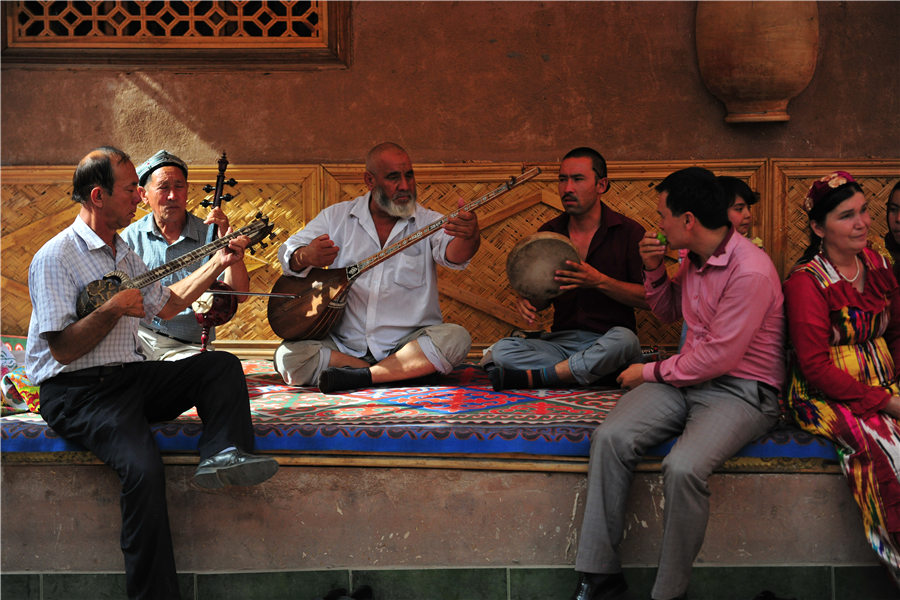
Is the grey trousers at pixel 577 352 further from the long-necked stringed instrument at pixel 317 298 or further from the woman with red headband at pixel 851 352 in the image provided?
the woman with red headband at pixel 851 352

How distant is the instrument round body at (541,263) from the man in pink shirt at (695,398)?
3.12 feet

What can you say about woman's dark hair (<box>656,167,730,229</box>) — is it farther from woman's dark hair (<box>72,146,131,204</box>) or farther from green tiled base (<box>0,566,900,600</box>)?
woman's dark hair (<box>72,146,131,204</box>)

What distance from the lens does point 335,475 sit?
11.7 ft

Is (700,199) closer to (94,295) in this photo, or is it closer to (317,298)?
(317,298)

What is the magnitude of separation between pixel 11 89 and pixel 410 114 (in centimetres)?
227

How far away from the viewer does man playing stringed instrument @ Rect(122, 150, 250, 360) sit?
183 inches

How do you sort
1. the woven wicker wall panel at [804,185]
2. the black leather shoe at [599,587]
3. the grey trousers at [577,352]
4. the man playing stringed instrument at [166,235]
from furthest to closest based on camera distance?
the woven wicker wall panel at [804,185]
the man playing stringed instrument at [166,235]
the grey trousers at [577,352]
the black leather shoe at [599,587]

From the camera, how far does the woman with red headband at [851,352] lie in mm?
3320

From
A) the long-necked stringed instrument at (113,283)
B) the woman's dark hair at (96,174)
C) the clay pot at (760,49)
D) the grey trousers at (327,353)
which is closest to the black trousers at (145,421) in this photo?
the long-necked stringed instrument at (113,283)

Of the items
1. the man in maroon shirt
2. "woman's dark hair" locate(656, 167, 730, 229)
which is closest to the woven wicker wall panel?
the man in maroon shirt

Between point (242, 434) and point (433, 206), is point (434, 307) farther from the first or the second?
point (242, 434)

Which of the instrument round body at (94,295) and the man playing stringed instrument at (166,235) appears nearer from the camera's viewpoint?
the instrument round body at (94,295)

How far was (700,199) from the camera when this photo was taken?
11.3ft

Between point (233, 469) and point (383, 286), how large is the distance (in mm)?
1568
